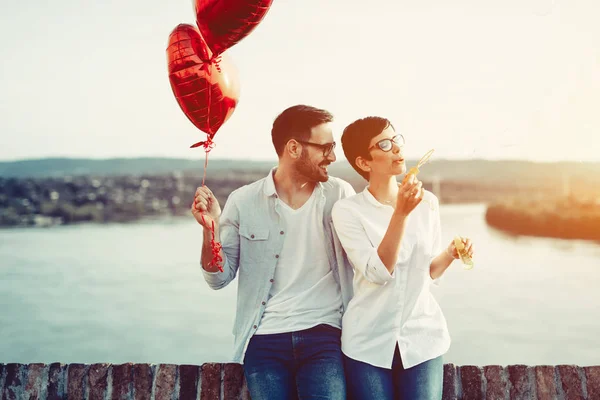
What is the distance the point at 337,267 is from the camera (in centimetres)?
248

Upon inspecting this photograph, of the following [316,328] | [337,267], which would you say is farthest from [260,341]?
[337,267]

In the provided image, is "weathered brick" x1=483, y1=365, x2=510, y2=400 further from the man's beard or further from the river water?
the river water

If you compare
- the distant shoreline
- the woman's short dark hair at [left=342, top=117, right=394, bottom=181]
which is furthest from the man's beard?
the distant shoreline

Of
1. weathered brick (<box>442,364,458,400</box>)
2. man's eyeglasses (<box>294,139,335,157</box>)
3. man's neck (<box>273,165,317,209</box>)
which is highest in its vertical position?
man's eyeglasses (<box>294,139,335,157</box>)

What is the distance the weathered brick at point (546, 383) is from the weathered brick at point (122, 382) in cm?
161

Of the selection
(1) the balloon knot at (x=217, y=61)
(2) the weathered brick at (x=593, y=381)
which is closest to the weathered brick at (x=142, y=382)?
(1) the balloon knot at (x=217, y=61)

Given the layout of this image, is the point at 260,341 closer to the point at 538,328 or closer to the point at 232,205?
the point at 232,205

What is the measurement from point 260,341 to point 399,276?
1.84ft

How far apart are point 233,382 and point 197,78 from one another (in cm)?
118

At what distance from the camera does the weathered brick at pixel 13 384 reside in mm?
2707

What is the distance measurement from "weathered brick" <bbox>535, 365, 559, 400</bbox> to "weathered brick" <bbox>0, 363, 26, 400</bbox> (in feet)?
6.76

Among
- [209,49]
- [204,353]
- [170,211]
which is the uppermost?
[209,49]

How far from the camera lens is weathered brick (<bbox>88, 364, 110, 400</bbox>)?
2.68m

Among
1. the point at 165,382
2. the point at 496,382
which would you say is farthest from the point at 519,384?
the point at 165,382
